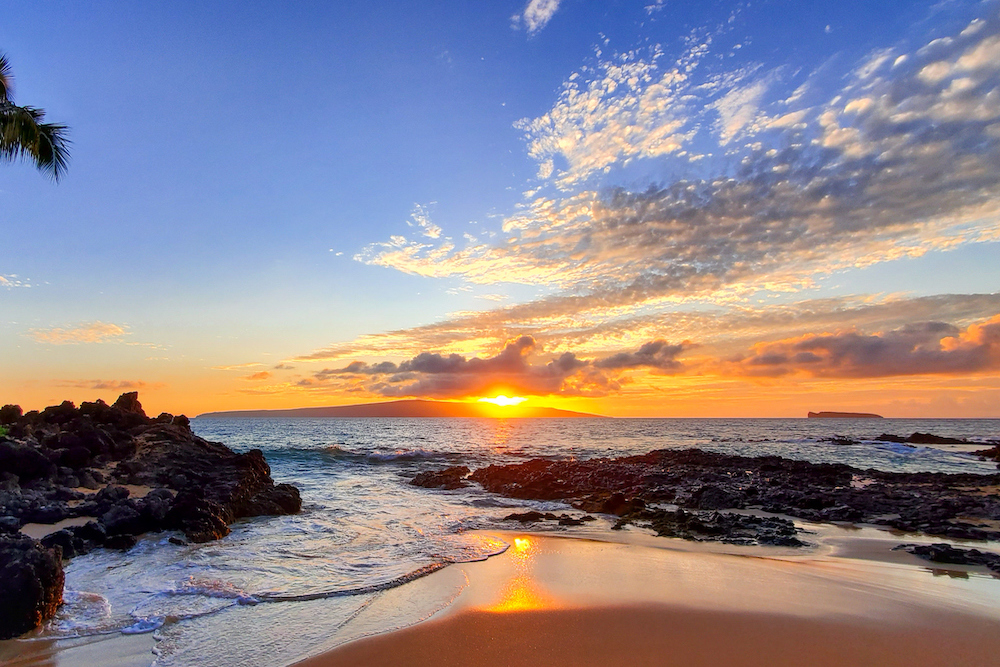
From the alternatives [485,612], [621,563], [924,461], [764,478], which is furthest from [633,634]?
[924,461]

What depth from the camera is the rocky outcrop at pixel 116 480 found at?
12328 mm

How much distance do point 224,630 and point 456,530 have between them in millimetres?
8354

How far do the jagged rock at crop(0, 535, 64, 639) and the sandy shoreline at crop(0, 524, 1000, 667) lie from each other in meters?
0.45

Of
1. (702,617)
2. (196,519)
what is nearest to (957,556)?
(702,617)

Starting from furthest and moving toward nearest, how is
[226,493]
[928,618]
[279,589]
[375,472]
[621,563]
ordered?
[375,472]
[226,493]
[621,563]
[279,589]
[928,618]

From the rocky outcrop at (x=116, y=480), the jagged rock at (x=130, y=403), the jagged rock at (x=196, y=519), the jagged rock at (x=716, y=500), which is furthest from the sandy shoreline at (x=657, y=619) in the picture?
the jagged rock at (x=130, y=403)

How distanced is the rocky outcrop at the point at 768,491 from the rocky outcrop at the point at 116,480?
11777mm

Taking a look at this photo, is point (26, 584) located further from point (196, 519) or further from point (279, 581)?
point (196, 519)

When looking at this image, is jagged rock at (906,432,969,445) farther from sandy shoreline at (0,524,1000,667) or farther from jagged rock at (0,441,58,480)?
jagged rock at (0,441,58,480)

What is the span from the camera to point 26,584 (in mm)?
7059

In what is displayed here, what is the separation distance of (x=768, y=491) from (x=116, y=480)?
25219 millimetres

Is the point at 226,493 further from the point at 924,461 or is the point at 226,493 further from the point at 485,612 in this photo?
the point at 924,461

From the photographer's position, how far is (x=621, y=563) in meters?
11.0

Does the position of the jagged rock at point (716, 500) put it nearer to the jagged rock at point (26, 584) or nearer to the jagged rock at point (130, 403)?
the jagged rock at point (26, 584)
